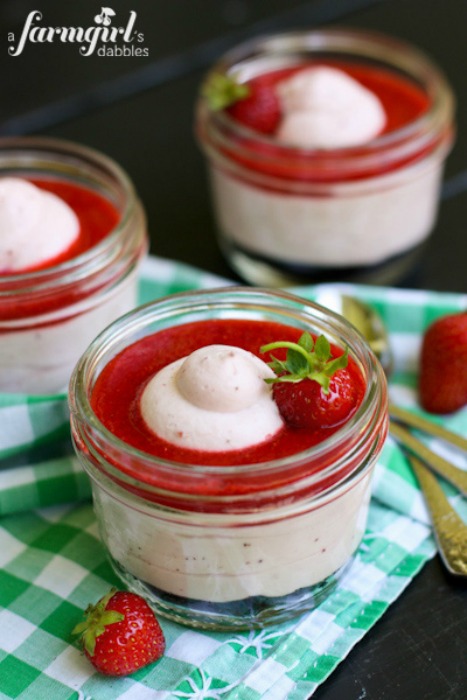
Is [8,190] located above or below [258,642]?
above

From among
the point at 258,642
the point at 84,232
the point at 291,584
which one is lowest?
the point at 258,642

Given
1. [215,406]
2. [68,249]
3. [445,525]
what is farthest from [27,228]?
Answer: [445,525]

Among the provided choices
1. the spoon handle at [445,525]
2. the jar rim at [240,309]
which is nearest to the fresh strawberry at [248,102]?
the jar rim at [240,309]

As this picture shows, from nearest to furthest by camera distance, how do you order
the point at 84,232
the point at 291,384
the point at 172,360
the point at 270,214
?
the point at 291,384 → the point at 172,360 → the point at 84,232 → the point at 270,214

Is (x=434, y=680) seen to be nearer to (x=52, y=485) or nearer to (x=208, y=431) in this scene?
(x=208, y=431)

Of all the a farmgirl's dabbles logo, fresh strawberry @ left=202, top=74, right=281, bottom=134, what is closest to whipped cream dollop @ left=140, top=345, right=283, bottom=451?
fresh strawberry @ left=202, top=74, right=281, bottom=134

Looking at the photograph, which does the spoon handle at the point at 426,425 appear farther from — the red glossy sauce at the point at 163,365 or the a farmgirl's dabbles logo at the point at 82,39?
the a farmgirl's dabbles logo at the point at 82,39

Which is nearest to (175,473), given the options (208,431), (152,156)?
(208,431)
